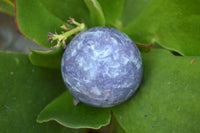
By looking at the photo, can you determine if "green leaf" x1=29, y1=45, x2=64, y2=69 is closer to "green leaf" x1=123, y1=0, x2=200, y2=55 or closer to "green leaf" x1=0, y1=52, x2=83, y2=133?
"green leaf" x1=0, y1=52, x2=83, y2=133

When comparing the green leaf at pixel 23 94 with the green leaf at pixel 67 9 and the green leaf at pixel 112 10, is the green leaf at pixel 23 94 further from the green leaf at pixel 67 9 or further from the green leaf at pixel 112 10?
the green leaf at pixel 112 10

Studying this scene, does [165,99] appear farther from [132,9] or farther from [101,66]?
[132,9]

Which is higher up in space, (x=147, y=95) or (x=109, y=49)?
(x=109, y=49)

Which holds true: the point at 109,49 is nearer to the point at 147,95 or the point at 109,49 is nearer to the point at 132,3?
the point at 147,95

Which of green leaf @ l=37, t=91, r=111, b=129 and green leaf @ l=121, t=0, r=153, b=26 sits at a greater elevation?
green leaf @ l=121, t=0, r=153, b=26

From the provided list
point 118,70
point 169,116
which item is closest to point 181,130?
point 169,116

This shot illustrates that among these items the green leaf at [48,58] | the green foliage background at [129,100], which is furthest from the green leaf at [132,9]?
the green leaf at [48,58]

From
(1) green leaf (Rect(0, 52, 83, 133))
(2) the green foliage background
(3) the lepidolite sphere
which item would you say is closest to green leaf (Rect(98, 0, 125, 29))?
(2) the green foliage background
